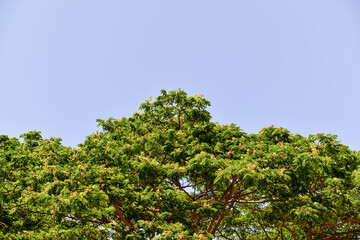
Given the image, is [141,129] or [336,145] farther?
[141,129]

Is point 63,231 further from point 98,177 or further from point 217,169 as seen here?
point 217,169

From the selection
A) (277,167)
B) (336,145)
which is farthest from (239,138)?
(336,145)

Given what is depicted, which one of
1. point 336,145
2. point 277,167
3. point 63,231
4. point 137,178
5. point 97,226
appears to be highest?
point 336,145

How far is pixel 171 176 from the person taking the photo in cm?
1040

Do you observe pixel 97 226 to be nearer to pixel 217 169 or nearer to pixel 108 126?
pixel 108 126

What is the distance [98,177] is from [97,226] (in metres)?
3.27

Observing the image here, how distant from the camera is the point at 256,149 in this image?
36.7ft

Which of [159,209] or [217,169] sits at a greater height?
[217,169]

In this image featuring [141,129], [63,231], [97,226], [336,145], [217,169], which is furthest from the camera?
[141,129]

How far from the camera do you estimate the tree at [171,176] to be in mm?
9469

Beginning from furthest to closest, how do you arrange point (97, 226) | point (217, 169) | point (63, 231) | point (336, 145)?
point (97, 226) → point (336, 145) → point (63, 231) → point (217, 169)

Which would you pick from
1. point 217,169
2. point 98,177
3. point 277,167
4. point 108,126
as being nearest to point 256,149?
point 277,167

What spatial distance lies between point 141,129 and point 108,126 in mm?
1787

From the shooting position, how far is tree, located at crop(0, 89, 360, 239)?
9469 millimetres
